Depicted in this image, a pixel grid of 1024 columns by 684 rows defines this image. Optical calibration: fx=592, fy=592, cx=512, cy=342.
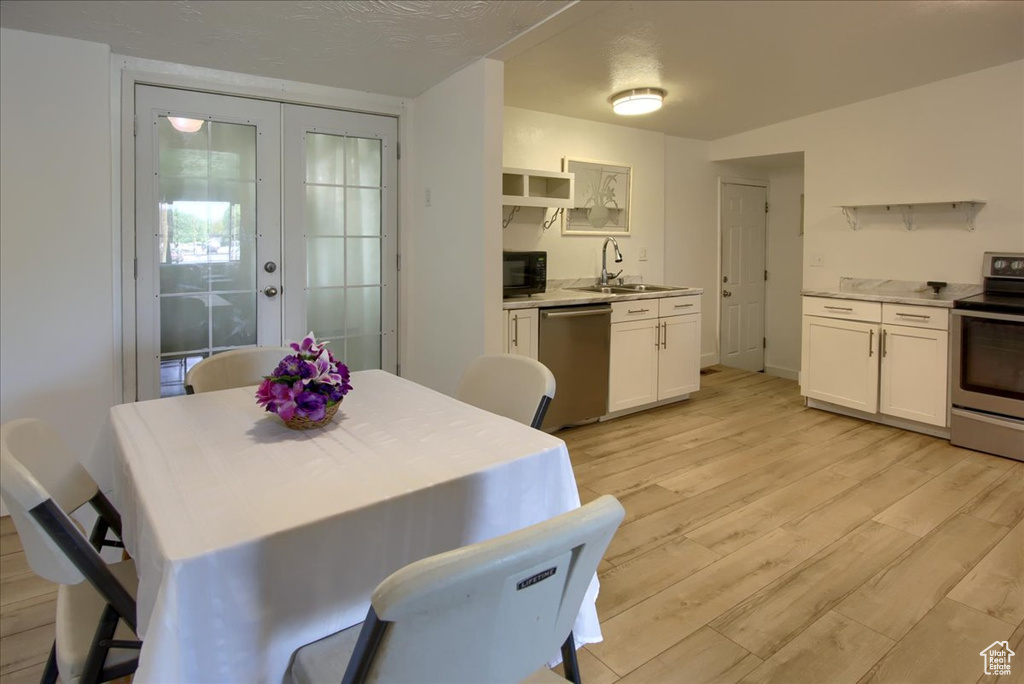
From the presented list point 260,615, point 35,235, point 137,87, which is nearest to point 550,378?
point 260,615

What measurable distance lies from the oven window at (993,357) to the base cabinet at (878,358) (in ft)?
0.43

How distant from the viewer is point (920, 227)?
4.36m

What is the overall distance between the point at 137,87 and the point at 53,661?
2.94 meters

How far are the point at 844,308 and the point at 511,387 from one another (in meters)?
3.36

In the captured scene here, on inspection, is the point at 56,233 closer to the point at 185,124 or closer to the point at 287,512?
the point at 185,124

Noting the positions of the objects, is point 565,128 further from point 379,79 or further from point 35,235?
point 35,235

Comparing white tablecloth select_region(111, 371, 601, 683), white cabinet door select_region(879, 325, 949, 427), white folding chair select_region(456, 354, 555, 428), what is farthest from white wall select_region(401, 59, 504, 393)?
white cabinet door select_region(879, 325, 949, 427)

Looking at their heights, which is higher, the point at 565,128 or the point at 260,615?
the point at 565,128

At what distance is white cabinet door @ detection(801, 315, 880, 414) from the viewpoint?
413 centimetres

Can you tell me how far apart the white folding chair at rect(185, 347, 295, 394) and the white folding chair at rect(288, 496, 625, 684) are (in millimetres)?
1520

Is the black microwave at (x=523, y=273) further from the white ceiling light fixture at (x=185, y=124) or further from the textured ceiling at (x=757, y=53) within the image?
the white ceiling light fixture at (x=185, y=124)

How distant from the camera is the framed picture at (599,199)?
4.95 m

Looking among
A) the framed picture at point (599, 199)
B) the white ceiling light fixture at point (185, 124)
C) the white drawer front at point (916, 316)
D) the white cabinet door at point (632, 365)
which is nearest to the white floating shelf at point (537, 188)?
the framed picture at point (599, 199)

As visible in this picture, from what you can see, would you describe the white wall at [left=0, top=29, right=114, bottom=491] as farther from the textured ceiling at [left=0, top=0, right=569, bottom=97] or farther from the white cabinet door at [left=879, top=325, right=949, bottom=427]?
the white cabinet door at [left=879, top=325, right=949, bottom=427]
